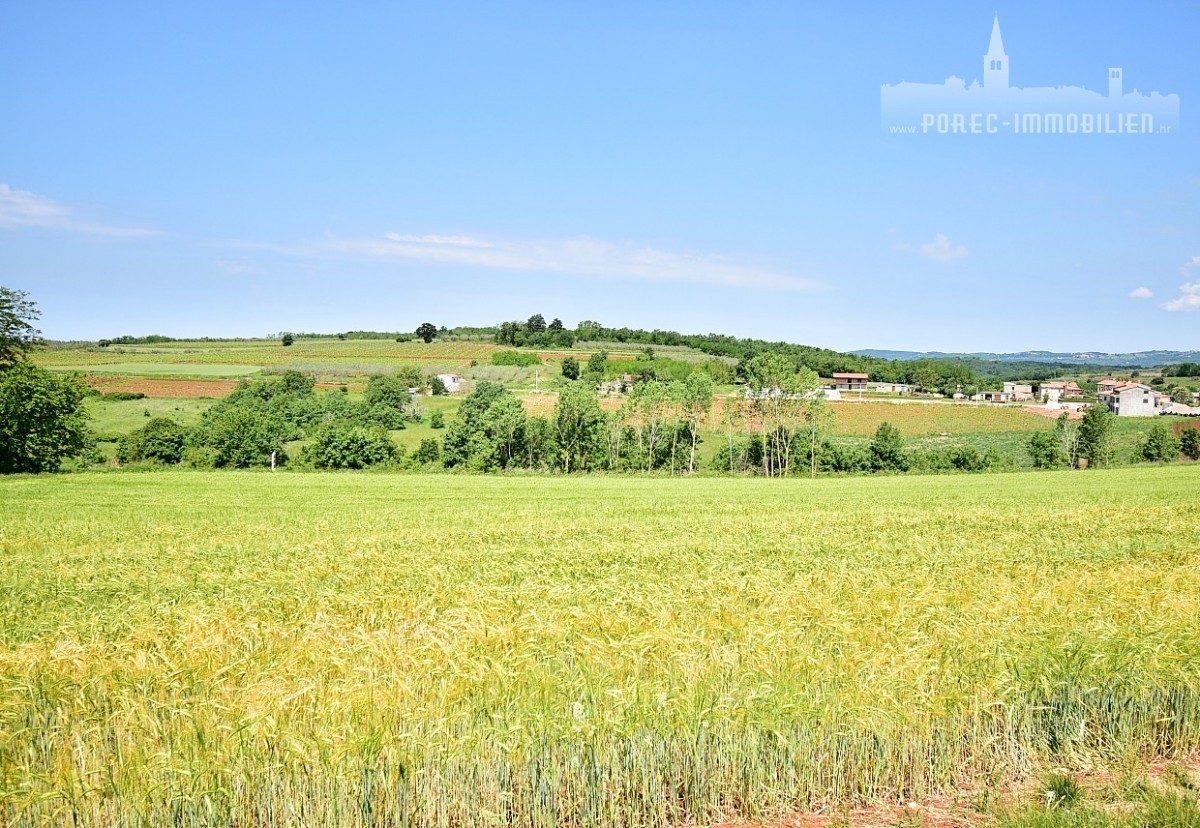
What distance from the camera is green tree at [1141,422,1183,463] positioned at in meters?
83.1

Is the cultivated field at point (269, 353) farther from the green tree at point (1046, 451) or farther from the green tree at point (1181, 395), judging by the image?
the green tree at point (1181, 395)

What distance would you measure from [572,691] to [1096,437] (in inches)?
3851

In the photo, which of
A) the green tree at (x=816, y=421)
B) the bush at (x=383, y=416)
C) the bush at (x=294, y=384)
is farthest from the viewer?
the bush at (x=294, y=384)

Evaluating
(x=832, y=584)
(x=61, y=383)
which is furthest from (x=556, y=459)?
(x=832, y=584)

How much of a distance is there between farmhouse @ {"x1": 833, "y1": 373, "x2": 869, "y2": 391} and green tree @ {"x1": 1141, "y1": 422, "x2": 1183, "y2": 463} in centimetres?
8530

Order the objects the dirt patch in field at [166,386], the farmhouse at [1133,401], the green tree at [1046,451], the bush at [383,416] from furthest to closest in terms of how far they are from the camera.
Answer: the farmhouse at [1133,401] → the dirt patch in field at [166,386] → the bush at [383,416] → the green tree at [1046,451]

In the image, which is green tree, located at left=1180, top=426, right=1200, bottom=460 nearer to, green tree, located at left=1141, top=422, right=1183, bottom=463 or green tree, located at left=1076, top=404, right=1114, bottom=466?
green tree, located at left=1141, top=422, right=1183, bottom=463

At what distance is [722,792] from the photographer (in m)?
5.90

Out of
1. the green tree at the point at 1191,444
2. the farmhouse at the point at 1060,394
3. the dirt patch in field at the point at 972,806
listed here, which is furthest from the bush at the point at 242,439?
the farmhouse at the point at 1060,394

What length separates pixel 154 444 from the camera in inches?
3100

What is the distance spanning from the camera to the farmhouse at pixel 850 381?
562ft

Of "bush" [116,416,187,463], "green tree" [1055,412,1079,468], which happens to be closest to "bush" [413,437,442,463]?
"bush" [116,416,187,463]

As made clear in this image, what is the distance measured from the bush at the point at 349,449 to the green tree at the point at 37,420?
22.6 meters

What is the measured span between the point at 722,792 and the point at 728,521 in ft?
68.3
